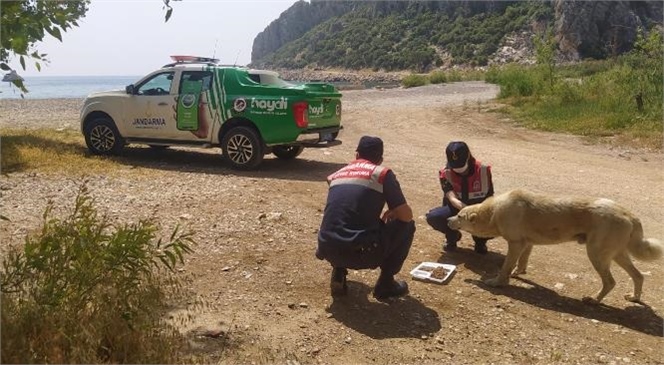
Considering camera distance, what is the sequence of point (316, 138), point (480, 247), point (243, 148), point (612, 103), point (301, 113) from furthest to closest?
point (612, 103), point (243, 148), point (316, 138), point (301, 113), point (480, 247)

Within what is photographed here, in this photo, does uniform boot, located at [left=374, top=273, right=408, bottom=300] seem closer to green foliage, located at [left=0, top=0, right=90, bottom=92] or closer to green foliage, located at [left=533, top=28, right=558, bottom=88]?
green foliage, located at [left=0, top=0, right=90, bottom=92]

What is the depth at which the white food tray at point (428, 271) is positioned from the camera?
5.25m

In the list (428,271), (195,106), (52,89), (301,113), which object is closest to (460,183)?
(428,271)

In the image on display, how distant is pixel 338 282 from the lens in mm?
4773

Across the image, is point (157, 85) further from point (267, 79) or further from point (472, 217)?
point (472, 217)

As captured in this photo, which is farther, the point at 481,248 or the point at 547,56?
the point at 547,56

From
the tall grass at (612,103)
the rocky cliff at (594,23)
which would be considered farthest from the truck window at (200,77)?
the rocky cliff at (594,23)

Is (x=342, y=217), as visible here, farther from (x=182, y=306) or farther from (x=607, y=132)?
(x=607, y=132)

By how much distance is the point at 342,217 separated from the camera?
450 centimetres

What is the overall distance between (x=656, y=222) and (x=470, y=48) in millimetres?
76671

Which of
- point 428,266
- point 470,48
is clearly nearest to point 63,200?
point 428,266

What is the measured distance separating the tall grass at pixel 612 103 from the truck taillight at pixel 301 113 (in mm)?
8316

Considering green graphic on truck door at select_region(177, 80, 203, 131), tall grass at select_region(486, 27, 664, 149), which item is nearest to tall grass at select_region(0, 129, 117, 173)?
green graphic on truck door at select_region(177, 80, 203, 131)

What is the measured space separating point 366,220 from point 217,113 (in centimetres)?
607
